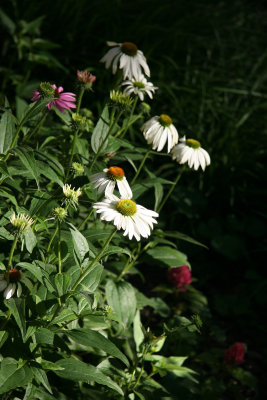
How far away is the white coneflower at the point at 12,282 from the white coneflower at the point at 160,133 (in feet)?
2.14

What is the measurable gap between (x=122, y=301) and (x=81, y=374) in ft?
1.52

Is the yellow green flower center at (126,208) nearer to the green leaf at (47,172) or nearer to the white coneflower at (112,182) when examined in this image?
the white coneflower at (112,182)

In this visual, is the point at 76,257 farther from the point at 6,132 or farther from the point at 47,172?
the point at 6,132

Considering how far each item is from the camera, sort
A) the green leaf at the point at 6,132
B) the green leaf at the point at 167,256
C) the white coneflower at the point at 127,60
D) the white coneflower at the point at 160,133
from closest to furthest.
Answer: the green leaf at the point at 6,132 < the white coneflower at the point at 160,133 < the white coneflower at the point at 127,60 < the green leaf at the point at 167,256

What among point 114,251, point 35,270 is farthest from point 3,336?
point 114,251

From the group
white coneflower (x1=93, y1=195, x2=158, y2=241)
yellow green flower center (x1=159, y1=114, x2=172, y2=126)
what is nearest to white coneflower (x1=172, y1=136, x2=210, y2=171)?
yellow green flower center (x1=159, y1=114, x2=172, y2=126)

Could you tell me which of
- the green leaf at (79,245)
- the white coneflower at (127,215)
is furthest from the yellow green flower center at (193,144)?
the green leaf at (79,245)

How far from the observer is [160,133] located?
5.34 feet

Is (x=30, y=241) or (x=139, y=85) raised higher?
(x=139, y=85)

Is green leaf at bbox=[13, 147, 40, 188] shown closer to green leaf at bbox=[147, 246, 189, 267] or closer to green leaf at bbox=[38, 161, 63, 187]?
green leaf at bbox=[38, 161, 63, 187]

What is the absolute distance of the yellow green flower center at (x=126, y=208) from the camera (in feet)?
4.03

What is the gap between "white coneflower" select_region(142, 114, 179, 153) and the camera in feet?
5.31

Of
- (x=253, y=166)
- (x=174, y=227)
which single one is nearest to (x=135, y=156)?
(x=174, y=227)

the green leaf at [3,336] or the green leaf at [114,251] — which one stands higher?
the green leaf at [114,251]
